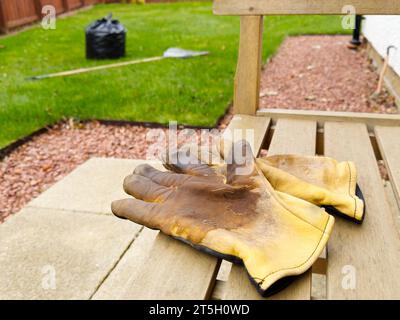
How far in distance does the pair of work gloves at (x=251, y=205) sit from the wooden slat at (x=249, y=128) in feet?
1.35

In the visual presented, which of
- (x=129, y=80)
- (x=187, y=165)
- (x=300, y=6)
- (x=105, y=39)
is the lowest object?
(x=129, y=80)

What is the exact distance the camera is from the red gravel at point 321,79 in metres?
5.28

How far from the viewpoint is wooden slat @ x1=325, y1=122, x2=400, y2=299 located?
3.58 ft

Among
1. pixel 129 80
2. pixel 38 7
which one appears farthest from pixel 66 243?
pixel 38 7

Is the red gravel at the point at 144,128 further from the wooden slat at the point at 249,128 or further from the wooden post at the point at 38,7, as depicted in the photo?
the wooden post at the point at 38,7

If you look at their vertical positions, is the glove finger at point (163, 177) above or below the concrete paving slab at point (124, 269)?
above

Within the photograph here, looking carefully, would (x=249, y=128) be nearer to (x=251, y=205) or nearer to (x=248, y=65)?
(x=248, y=65)

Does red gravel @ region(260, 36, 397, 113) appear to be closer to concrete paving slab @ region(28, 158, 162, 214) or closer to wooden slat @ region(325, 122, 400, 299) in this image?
concrete paving slab @ region(28, 158, 162, 214)

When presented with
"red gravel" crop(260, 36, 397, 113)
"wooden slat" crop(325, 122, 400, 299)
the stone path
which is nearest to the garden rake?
"red gravel" crop(260, 36, 397, 113)

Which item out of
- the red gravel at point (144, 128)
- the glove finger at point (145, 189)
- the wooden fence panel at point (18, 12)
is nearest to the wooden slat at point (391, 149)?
the glove finger at point (145, 189)

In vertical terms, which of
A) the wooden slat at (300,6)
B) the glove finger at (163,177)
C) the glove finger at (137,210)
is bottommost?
the glove finger at (137,210)

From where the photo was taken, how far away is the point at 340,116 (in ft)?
8.24

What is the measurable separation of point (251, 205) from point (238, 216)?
7cm
